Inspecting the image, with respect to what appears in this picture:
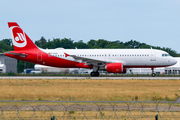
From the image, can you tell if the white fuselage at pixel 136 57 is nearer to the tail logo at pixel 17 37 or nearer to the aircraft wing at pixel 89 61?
the aircraft wing at pixel 89 61

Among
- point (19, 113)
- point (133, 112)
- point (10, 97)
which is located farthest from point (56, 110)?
point (10, 97)

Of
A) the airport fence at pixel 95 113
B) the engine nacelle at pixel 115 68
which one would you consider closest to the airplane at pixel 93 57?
the engine nacelle at pixel 115 68

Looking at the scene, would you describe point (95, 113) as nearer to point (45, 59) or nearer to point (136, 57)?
point (136, 57)

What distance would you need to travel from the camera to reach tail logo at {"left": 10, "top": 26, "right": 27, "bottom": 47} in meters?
50.2

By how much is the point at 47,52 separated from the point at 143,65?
16816 mm

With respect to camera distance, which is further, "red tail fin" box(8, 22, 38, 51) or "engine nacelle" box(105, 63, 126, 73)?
A: "red tail fin" box(8, 22, 38, 51)

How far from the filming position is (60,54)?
49.9 meters

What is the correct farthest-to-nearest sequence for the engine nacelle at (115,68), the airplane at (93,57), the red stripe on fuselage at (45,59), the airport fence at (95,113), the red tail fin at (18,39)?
1. the red tail fin at (18,39)
2. the red stripe on fuselage at (45,59)
3. the airplane at (93,57)
4. the engine nacelle at (115,68)
5. the airport fence at (95,113)

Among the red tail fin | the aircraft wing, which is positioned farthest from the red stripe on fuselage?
the aircraft wing

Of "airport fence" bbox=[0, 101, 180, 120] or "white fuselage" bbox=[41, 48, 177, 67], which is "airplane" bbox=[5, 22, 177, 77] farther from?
"airport fence" bbox=[0, 101, 180, 120]

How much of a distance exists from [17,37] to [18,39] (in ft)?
1.32

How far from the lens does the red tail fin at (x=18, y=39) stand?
50.2m

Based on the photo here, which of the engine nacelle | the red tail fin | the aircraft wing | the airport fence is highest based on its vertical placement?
the red tail fin

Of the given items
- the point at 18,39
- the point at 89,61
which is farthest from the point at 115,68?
the point at 18,39
